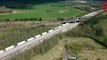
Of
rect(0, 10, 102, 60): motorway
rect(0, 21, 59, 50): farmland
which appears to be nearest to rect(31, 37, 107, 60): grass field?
rect(0, 10, 102, 60): motorway

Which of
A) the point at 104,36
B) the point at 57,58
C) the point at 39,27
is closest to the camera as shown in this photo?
the point at 57,58

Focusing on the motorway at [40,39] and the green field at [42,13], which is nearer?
the motorway at [40,39]

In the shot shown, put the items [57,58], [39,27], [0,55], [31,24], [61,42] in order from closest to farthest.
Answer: [0,55] < [57,58] < [61,42] < [39,27] < [31,24]

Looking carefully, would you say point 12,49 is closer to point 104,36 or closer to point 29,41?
point 29,41

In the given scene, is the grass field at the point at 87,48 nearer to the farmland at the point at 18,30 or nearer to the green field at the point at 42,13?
the farmland at the point at 18,30

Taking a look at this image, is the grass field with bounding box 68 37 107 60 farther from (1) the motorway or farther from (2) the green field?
(2) the green field

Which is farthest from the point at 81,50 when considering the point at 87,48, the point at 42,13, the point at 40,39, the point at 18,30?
the point at 42,13

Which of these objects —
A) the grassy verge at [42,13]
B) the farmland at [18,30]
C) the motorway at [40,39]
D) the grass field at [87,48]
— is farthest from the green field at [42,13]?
the grass field at [87,48]

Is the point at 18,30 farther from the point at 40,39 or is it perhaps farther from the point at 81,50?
the point at 81,50

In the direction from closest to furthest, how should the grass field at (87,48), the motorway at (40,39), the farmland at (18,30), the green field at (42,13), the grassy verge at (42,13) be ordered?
the motorway at (40,39)
the grass field at (87,48)
the farmland at (18,30)
the grassy verge at (42,13)
the green field at (42,13)

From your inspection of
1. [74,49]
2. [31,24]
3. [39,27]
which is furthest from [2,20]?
[74,49]

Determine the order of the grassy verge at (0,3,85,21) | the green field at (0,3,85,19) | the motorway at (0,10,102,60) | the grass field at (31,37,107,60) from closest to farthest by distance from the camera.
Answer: the motorway at (0,10,102,60)
the grass field at (31,37,107,60)
the grassy verge at (0,3,85,21)
the green field at (0,3,85,19)
